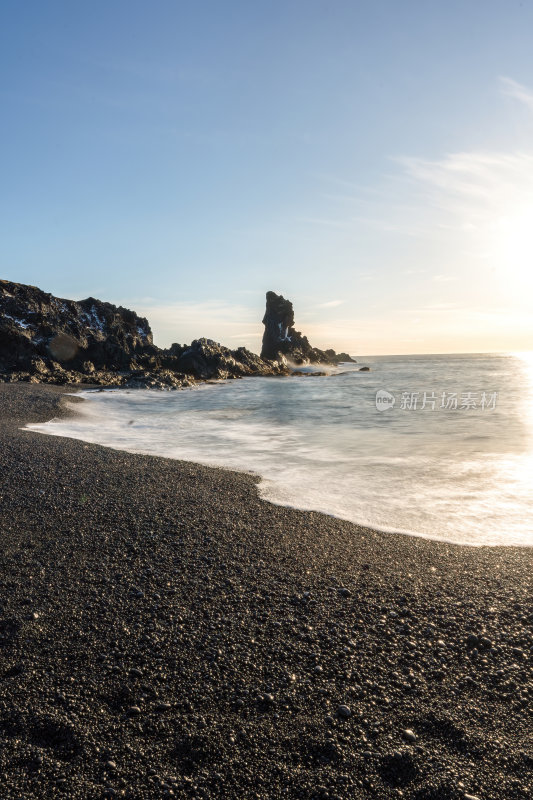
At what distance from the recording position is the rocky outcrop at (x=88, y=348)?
3403 cm

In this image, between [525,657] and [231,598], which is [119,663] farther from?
[525,657]

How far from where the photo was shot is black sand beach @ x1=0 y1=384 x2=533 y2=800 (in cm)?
270

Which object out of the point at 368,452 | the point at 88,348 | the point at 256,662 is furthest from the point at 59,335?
the point at 256,662

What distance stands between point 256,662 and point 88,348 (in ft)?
137

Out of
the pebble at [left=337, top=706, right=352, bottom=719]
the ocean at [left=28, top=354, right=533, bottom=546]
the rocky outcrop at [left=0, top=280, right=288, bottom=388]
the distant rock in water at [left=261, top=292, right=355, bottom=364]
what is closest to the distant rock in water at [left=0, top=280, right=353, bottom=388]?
the rocky outcrop at [left=0, top=280, right=288, bottom=388]

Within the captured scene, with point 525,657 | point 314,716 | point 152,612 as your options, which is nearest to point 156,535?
point 152,612

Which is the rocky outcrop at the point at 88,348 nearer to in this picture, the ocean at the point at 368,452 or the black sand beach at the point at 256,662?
the ocean at the point at 368,452

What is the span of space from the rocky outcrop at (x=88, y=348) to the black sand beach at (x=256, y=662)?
27.6m

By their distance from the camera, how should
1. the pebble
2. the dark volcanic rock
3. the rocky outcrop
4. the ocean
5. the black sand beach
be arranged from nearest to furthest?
the black sand beach → the pebble → the ocean → the rocky outcrop → the dark volcanic rock

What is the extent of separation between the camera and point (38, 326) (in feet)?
123

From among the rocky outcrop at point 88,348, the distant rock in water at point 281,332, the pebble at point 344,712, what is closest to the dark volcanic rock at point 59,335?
the rocky outcrop at point 88,348

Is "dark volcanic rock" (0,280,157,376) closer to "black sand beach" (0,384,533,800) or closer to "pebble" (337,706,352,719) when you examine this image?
"black sand beach" (0,384,533,800)

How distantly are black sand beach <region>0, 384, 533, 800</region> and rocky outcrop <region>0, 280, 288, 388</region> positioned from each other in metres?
27.6

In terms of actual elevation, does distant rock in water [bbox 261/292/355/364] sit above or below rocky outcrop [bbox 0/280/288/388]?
above
